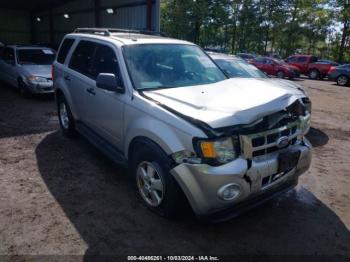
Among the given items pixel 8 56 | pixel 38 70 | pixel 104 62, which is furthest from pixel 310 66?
pixel 104 62

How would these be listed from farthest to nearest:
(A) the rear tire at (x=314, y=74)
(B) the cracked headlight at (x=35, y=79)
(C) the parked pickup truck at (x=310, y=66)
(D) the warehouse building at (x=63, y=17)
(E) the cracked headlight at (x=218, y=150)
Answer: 1. (A) the rear tire at (x=314, y=74)
2. (C) the parked pickup truck at (x=310, y=66)
3. (D) the warehouse building at (x=63, y=17)
4. (B) the cracked headlight at (x=35, y=79)
5. (E) the cracked headlight at (x=218, y=150)

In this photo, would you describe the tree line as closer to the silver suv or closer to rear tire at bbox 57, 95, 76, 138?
rear tire at bbox 57, 95, 76, 138

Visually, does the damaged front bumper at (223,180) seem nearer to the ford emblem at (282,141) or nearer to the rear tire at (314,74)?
the ford emblem at (282,141)

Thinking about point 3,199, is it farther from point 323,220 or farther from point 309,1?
point 309,1

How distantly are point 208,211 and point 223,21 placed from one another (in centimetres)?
3438

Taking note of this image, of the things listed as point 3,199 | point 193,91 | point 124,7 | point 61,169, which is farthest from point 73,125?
point 124,7

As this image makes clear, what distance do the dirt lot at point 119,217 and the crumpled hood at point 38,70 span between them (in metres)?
4.24

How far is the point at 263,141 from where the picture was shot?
312 centimetres

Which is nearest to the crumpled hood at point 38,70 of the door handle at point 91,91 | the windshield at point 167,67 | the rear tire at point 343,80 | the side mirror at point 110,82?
the door handle at point 91,91

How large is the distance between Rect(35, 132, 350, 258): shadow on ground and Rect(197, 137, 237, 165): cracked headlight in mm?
902

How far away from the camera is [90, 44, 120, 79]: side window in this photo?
165 inches

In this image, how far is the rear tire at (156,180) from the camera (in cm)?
325

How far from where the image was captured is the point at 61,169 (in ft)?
15.9

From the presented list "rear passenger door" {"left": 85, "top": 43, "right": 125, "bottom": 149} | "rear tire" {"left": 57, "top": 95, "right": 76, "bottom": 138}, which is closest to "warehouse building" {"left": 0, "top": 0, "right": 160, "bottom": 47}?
"rear tire" {"left": 57, "top": 95, "right": 76, "bottom": 138}
